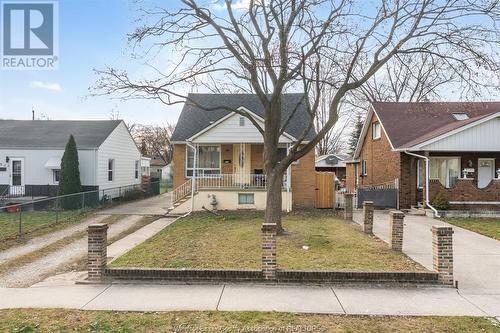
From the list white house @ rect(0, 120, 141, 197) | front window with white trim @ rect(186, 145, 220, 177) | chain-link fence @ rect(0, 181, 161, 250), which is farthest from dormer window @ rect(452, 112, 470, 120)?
white house @ rect(0, 120, 141, 197)

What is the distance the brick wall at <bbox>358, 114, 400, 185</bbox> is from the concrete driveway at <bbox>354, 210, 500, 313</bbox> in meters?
5.33

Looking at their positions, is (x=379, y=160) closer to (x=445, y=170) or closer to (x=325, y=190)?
(x=445, y=170)

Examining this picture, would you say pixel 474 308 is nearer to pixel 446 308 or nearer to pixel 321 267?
pixel 446 308

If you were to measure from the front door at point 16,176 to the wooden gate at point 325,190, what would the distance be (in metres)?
17.1

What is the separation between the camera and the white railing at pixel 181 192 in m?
18.2

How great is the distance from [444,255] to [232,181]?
13.0 metres

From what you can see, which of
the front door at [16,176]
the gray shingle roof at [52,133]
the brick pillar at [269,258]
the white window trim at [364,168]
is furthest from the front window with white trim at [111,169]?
the brick pillar at [269,258]

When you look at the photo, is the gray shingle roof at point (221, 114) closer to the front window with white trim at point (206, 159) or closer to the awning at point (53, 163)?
the front window with white trim at point (206, 159)

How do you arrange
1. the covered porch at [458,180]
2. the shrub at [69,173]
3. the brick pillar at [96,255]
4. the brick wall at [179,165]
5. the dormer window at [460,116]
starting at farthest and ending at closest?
the dormer window at [460,116] < the brick wall at [179,165] < the shrub at [69,173] < the covered porch at [458,180] < the brick pillar at [96,255]

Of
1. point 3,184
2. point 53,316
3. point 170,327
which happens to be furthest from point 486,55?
point 3,184

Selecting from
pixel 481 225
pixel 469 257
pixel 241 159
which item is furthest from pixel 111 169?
pixel 469 257

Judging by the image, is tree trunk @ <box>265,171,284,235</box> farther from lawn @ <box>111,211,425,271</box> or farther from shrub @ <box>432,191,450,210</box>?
shrub @ <box>432,191,450,210</box>

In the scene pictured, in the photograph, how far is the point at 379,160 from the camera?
21594 millimetres

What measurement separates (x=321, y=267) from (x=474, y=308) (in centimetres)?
283
